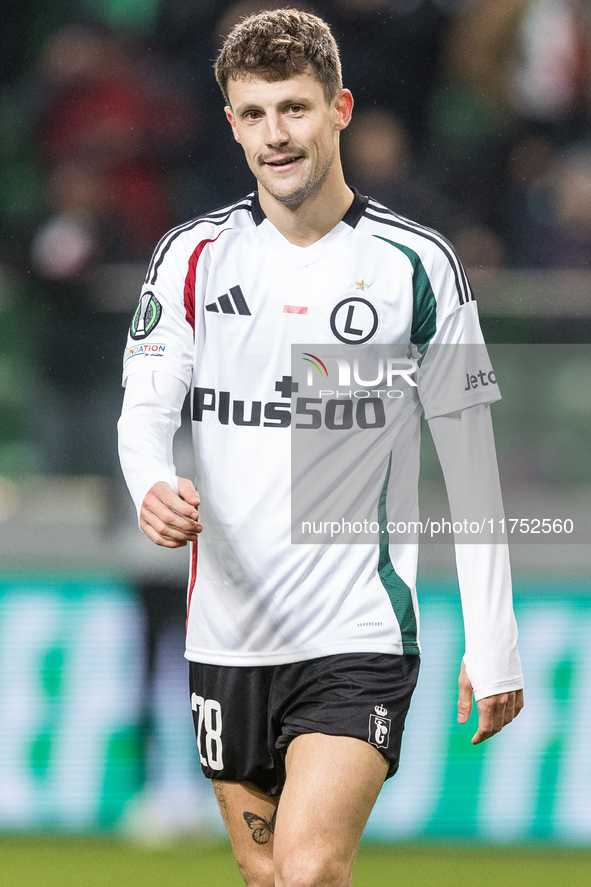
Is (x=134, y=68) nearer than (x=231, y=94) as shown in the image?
No

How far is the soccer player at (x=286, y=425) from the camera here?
2334mm

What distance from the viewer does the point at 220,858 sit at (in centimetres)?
357

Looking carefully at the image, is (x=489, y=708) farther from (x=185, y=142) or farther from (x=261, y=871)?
(x=185, y=142)

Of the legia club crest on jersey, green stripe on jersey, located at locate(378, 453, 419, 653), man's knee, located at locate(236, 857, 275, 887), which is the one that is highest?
the legia club crest on jersey

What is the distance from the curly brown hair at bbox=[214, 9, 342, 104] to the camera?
237 centimetres

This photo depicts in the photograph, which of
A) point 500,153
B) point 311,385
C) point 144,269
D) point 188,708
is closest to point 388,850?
point 188,708

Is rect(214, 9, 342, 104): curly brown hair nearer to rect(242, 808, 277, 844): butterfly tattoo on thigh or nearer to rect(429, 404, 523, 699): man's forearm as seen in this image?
rect(429, 404, 523, 699): man's forearm

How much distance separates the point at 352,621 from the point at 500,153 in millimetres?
1999

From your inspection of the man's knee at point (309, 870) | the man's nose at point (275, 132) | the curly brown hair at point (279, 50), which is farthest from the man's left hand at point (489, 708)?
the curly brown hair at point (279, 50)

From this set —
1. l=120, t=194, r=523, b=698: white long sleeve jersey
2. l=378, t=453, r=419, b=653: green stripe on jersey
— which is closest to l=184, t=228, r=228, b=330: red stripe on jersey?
l=120, t=194, r=523, b=698: white long sleeve jersey

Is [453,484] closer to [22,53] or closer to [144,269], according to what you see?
[144,269]

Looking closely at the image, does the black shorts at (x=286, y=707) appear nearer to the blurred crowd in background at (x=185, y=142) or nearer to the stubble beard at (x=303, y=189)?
the stubble beard at (x=303, y=189)

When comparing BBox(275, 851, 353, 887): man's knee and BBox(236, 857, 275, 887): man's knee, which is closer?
BBox(275, 851, 353, 887): man's knee

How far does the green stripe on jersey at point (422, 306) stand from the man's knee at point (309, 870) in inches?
43.6
